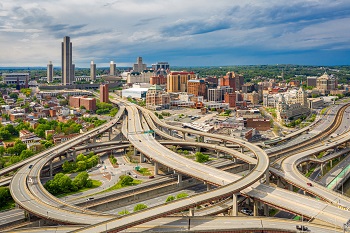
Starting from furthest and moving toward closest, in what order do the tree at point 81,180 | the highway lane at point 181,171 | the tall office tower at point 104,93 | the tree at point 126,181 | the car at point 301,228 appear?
the tall office tower at point 104,93, the tree at point 126,181, the tree at point 81,180, the car at point 301,228, the highway lane at point 181,171

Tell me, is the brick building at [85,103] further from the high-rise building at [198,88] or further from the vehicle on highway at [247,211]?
the vehicle on highway at [247,211]

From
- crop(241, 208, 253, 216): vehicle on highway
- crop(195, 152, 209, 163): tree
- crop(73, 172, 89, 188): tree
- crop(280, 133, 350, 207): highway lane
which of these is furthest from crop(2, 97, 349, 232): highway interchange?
crop(195, 152, 209, 163): tree

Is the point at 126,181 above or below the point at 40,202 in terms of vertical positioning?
below

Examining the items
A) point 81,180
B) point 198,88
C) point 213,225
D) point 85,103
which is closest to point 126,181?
point 81,180

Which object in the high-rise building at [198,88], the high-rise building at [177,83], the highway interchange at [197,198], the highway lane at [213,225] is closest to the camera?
the highway lane at [213,225]

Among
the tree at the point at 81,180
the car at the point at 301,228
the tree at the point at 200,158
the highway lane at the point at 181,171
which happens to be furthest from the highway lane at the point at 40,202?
the tree at the point at 200,158

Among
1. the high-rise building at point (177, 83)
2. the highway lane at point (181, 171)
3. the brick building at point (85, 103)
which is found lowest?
the highway lane at point (181, 171)

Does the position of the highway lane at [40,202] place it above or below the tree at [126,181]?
above

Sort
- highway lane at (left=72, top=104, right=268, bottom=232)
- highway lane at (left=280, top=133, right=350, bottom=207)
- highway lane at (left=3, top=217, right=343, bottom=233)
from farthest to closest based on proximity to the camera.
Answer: highway lane at (left=280, top=133, right=350, bottom=207) → highway lane at (left=3, top=217, right=343, bottom=233) → highway lane at (left=72, top=104, right=268, bottom=232)

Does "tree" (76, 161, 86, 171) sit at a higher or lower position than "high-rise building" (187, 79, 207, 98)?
lower

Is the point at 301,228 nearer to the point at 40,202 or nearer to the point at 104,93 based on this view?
the point at 40,202

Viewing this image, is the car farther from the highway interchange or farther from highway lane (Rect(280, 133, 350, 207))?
highway lane (Rect(280, 133, 350, 207))
